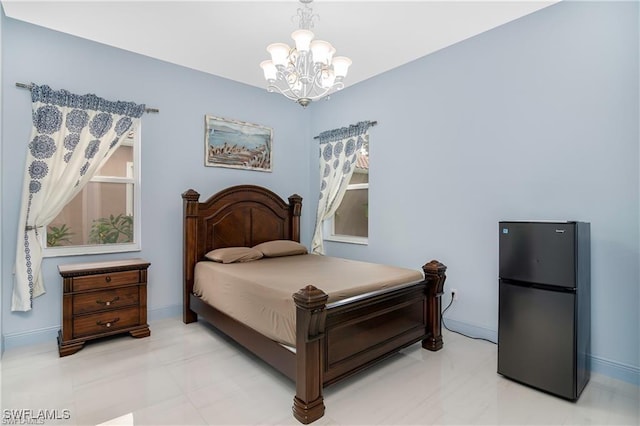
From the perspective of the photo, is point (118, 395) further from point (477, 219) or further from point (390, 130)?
point (390, 130)

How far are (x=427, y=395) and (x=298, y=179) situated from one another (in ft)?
10.8

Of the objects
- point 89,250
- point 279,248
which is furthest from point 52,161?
point 279,248

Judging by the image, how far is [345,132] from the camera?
4188 mm

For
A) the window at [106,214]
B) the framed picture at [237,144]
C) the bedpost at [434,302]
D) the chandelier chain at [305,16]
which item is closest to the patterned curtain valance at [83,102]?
the window at [106,214]

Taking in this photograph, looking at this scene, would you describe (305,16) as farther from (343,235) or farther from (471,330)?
(471,330)

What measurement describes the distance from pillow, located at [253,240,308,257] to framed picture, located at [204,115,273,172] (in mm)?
1072

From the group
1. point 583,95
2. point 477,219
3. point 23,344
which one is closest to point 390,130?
point 477,219

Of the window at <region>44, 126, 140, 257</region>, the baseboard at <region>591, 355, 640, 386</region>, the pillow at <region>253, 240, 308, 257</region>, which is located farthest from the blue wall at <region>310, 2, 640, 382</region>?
the window at <region>44, 126, 140, 257</region>

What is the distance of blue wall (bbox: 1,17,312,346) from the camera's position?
9.09ft

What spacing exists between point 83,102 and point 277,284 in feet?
8.25

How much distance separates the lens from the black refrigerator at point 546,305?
2.02 metres

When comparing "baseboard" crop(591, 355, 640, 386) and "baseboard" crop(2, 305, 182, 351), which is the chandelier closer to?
"baseboard" crop(591, 355, 640, 386)

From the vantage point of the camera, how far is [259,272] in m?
2.84

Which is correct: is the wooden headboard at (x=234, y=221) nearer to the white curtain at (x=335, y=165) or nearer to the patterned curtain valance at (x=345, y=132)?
the white curtain at (x=335, y=165)
